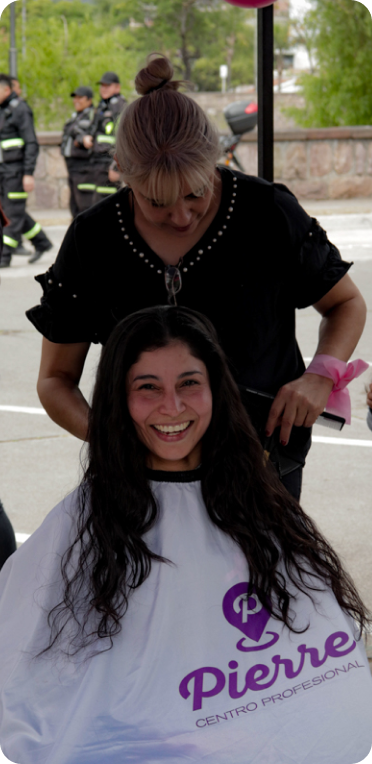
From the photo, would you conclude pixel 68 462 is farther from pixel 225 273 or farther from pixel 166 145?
pixel 166 145

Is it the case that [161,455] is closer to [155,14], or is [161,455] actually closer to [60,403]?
[60,403]

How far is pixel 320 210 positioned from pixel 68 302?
11.8 m

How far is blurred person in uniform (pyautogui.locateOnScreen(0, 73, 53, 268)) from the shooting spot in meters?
8.94

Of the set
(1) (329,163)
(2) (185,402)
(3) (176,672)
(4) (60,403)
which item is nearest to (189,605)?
(3) (176,672)

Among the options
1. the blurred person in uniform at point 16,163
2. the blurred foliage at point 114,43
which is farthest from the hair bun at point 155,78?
the blurred foliage at point 114,43

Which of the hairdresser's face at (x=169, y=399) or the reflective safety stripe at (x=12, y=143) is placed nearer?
the hairdresser's face at (x=169, y=399)

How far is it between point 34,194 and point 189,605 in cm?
1250

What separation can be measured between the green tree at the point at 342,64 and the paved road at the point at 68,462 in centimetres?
1217

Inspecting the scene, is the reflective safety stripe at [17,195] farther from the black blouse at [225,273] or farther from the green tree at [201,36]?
the green tree at [201,36]

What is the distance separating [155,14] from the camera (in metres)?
38.4

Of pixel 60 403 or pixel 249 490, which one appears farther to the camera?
pixel 60 403

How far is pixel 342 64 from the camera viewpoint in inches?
706

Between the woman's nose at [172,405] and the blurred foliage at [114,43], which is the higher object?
the woman's nose at [172,405]

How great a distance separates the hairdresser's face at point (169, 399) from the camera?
5.95ft
